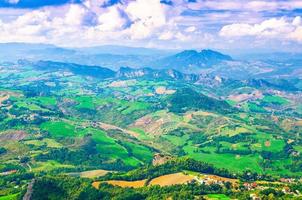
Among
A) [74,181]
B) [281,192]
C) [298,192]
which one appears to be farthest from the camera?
[74,181]

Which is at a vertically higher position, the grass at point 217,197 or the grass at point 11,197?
the grass at point 217,197

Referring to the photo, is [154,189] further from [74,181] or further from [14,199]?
[14,199]

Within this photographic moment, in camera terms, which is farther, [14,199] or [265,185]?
[265,185]

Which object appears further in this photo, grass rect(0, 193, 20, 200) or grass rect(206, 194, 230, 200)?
grass rect(0, 193, 20, 200)

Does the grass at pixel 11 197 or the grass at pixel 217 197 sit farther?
the grass at pixel 11 197

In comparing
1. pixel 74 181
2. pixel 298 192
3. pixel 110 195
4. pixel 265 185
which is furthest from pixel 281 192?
pixel 74 181

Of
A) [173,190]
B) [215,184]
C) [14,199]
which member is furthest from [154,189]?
[14,199]

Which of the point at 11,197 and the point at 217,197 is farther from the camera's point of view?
the point at 11,197

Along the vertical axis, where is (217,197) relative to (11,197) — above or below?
above

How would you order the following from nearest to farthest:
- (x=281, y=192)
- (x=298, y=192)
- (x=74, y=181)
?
(x=281, y=192) → (x=298, y=192) → (x=74, y=181)

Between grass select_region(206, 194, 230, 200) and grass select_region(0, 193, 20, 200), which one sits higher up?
grass select_region(206, 194, 230, 200)
